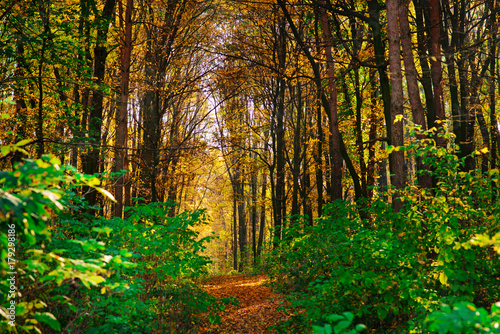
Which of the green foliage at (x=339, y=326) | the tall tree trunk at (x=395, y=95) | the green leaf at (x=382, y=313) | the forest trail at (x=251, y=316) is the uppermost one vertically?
the tall tree trunk at (x=395, y=95)

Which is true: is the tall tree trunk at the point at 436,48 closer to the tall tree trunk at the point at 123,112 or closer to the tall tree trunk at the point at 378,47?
the tall tree trunk at the point at 378,47

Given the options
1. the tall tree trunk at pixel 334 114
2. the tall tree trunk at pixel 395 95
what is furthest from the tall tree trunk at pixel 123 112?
the tall tree trunk at pixel 395 95

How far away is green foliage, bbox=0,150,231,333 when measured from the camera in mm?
1926

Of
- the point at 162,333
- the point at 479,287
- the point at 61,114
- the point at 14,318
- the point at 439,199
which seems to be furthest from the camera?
the point at 61,114

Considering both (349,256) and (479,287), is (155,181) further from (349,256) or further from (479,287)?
(479,287)

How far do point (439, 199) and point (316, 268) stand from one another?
302 cm

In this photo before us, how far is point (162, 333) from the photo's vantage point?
5125 mm

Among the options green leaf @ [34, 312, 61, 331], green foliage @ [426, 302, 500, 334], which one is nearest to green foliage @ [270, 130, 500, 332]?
green foliage @ [426, 302, 500, 334]

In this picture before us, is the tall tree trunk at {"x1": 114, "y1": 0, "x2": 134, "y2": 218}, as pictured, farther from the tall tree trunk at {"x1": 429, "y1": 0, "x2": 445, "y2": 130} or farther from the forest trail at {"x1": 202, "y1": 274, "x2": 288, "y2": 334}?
the tall tree trunk at {"x1": 429, "y1": 0, "x2": 445, "y2": 130}

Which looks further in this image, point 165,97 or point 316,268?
point 165,97

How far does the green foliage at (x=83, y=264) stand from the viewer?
193cm

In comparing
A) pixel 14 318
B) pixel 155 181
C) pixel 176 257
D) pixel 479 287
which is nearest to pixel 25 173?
pixel 14 318

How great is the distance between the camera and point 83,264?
2023 mm

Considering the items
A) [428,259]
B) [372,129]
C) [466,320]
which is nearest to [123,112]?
[428,259]
